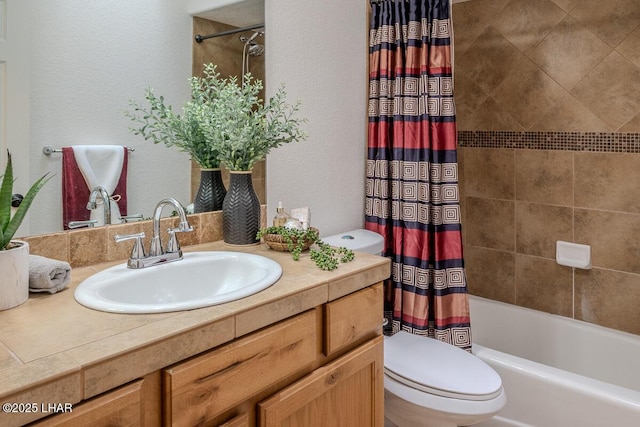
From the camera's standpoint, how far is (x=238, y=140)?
1548 mm

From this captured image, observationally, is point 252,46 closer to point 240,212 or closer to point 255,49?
point 255,49

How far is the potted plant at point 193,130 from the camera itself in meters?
1.49

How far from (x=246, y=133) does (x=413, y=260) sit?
1012mm

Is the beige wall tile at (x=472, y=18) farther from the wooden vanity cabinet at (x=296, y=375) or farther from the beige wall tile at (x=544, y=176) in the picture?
the wooden vanity cabinet at (x=296, y=375)

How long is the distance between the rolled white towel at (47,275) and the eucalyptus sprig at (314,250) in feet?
2.06

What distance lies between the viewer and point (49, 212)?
1285mm

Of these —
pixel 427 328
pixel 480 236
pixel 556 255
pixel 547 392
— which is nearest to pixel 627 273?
pixel 556 255

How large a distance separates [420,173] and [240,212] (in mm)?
909

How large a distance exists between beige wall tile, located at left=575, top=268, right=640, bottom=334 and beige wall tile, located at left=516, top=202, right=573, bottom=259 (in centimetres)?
22

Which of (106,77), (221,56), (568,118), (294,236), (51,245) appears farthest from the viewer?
(568,118)

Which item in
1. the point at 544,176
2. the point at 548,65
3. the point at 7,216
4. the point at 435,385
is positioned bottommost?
the point at 435,385

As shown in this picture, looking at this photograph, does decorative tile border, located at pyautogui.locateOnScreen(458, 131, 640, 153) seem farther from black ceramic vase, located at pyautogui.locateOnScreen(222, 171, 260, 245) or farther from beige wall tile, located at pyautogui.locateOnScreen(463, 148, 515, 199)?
black ceramic vase, located at pyautogui.locateOnScreen(222, 171, 260, 245)

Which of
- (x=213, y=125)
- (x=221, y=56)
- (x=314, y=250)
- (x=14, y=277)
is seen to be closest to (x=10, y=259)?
(x=14, y=277)

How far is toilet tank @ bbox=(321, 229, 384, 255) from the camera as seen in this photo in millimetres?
1945
